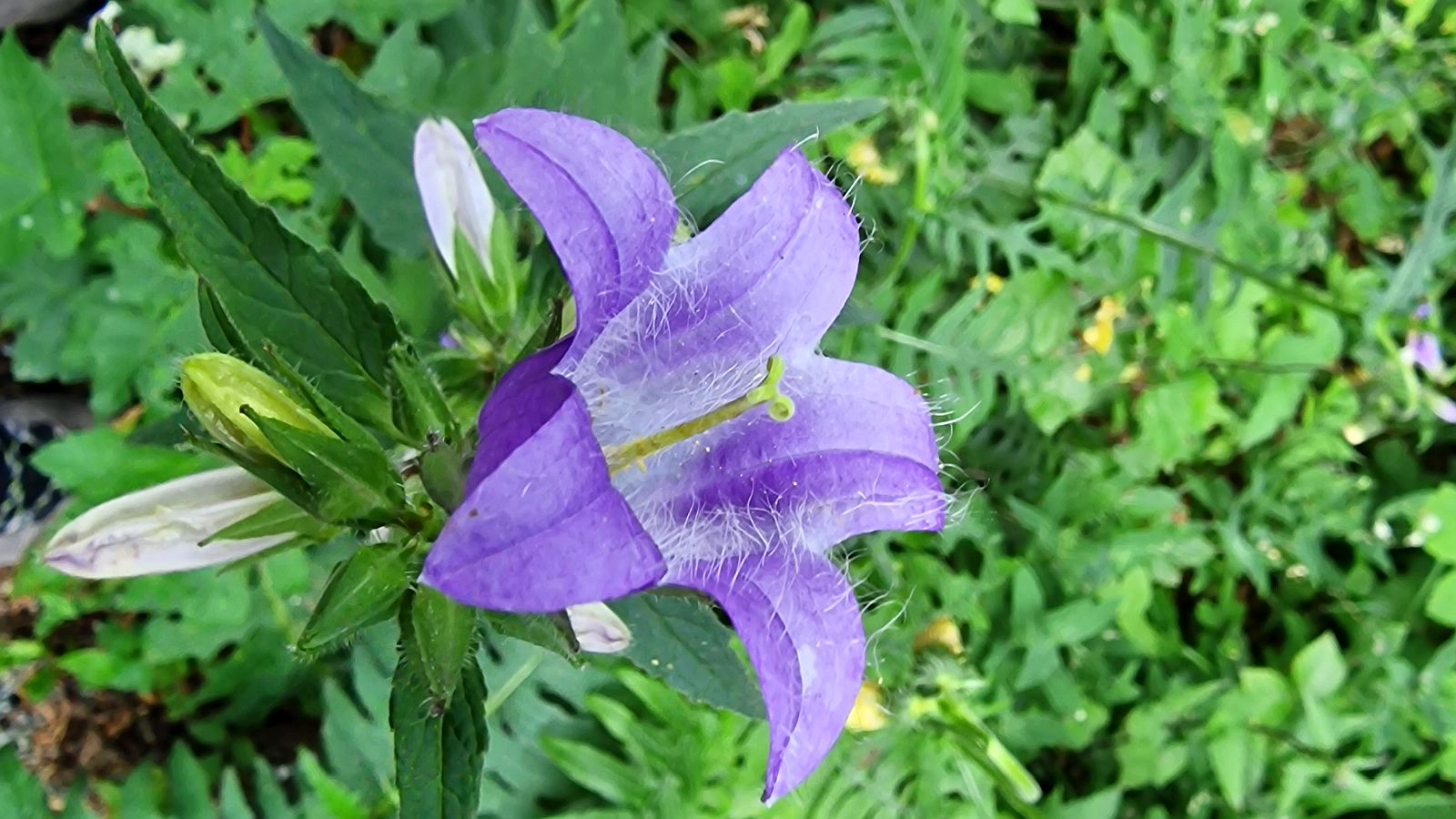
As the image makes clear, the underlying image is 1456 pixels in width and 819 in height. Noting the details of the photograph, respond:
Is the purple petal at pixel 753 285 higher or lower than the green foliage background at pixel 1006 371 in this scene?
higher

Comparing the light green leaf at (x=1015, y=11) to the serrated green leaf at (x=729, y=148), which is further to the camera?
the light green leaf at (x=1015, y=11)

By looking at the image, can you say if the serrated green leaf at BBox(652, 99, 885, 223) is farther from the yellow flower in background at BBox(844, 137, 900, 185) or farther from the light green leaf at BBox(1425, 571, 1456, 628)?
the light green leaf at BBox(1425, 571, 1456, 628)

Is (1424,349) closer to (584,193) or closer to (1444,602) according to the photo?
(1444,602)

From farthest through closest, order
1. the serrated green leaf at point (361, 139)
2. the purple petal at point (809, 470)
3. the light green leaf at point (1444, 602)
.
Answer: the light green leaf at point (1444, 602) → the serrated green leaf at point (361, 139) → the purple petal at point (809, 470)

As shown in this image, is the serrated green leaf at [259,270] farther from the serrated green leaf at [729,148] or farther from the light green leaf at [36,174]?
the light green leaf at [36,174]

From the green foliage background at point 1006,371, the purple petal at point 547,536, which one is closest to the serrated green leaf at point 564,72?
the green foliage background at point 1006,371

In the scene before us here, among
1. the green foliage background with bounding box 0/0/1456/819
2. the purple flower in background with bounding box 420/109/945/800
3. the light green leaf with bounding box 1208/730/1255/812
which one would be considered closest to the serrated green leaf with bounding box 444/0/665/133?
the green foliage background with bounding box 0/0/1456/819

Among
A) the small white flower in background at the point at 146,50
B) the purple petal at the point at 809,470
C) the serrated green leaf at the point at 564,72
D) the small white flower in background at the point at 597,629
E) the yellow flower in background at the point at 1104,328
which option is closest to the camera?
the purple petal at the point at 809,470
